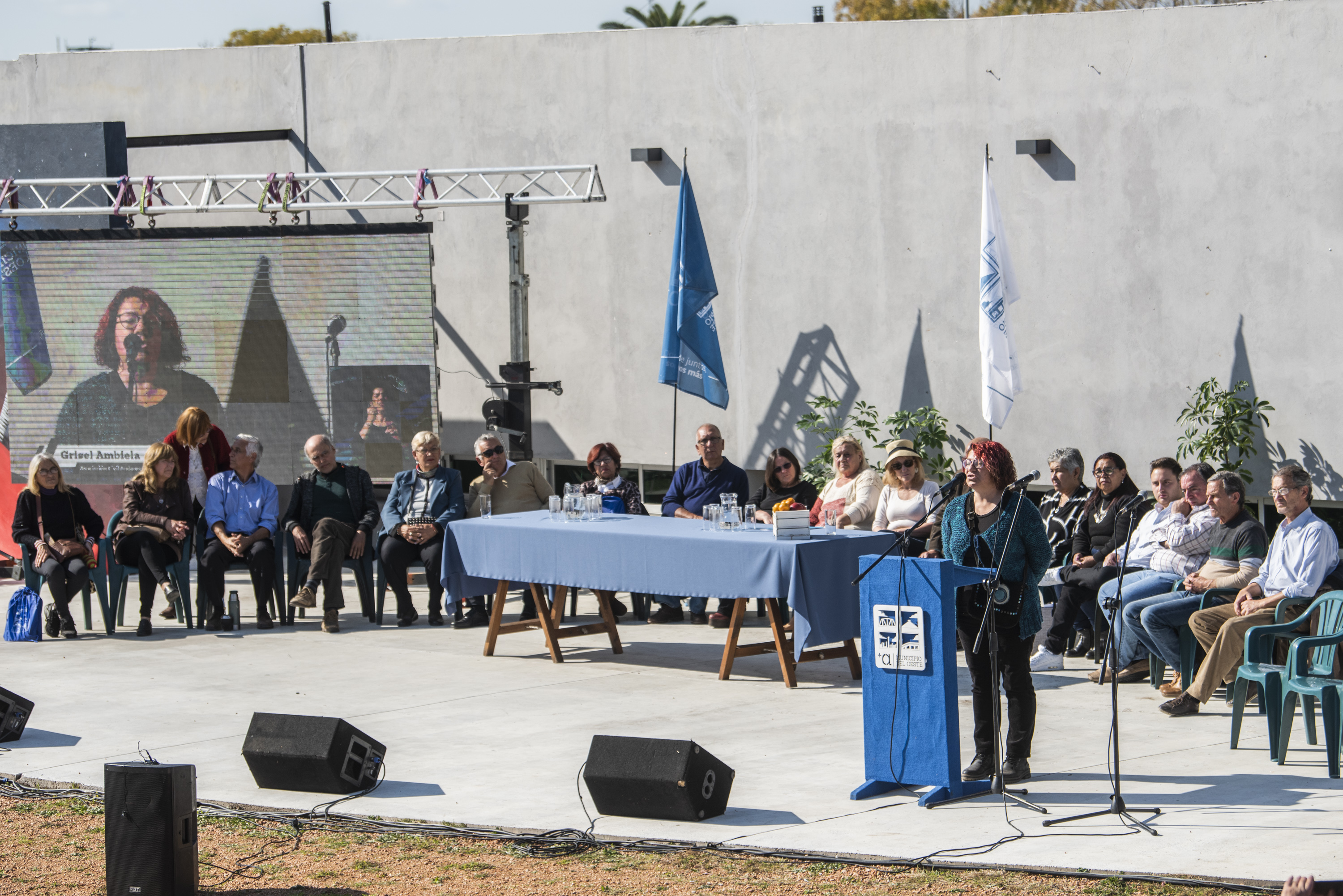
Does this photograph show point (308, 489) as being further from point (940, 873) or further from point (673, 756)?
point (940, 873)

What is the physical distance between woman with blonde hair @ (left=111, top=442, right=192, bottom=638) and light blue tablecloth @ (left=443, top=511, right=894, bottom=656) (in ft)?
7.08

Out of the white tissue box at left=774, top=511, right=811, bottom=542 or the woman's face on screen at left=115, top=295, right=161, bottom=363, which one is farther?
the woman's face on screen at left=115, top=295, right=161, bottom=363

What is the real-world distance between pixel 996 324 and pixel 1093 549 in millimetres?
2418

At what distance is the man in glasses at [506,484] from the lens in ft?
33.5

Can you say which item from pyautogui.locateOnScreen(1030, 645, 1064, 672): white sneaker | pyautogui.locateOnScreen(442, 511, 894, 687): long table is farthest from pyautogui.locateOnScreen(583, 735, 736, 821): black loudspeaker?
pyautogui.locateOnScreen(1030, 645, 1064, 672): white sneaker

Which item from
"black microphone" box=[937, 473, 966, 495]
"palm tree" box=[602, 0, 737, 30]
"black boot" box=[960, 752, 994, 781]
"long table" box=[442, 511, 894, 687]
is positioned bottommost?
"black boot" box=[960, 752, 994, 781]

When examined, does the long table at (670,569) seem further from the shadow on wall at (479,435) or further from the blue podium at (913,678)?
the shadow on wall at (479,435)

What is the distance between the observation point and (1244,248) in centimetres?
990

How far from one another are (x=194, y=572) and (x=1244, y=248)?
329 inches

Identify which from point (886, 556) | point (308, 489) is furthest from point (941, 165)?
point (886, 556)

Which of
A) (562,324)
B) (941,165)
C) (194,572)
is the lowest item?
(194,572)

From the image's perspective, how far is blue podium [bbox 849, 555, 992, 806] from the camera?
5.64 meters

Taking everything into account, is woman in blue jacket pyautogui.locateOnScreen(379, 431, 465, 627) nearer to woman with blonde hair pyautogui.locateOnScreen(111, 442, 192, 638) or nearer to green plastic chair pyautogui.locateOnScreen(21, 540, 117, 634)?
woman with blonde hair pyautogui.locateOnScreen(111, 442, 192, 638)

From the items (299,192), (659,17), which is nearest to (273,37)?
(659,17)
